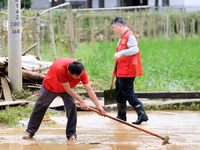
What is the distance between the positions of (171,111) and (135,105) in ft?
4.98

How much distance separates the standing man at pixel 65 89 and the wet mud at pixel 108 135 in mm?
231

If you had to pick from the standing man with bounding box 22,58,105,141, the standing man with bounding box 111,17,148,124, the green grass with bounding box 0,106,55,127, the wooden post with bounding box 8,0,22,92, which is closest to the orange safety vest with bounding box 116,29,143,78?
the standing man with bounding box 111,17,148,124

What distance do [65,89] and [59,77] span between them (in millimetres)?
177

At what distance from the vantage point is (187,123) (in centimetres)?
609

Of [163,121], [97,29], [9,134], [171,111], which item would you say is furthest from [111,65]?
[97,29]

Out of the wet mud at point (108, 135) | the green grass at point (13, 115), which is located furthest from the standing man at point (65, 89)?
the green grass at point (13, 115)

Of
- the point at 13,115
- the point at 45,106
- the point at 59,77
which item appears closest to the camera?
the point at 59,77

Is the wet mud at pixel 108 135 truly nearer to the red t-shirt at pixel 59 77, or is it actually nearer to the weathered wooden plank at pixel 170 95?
the red t-shirt at pixel 59 77

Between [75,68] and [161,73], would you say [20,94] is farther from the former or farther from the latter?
[161,73]

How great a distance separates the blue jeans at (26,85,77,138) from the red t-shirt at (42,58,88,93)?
91 mm

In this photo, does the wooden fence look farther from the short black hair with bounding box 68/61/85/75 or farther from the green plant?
the short black hair with bounding box 68/61/85/75

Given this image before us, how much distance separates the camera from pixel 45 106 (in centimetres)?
493

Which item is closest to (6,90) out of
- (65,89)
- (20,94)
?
(20,94)

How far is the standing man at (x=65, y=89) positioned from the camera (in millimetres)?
4484
